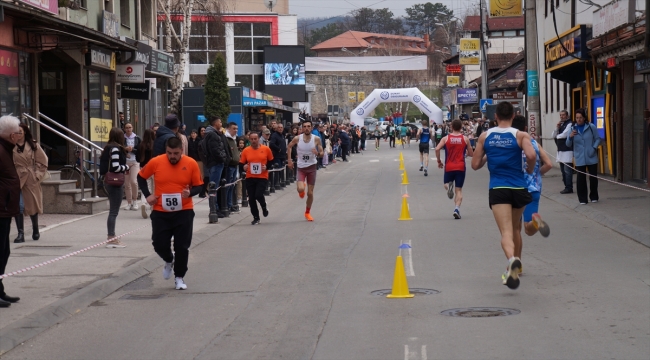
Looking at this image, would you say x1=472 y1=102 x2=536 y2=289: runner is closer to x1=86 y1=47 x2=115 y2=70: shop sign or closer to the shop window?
x1=86 y1=47 x2=115 y2=70: shop sign

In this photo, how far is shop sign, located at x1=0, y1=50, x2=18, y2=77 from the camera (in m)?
17.8

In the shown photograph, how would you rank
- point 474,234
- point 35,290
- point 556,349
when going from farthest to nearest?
1. point 474,234
2. point 35,290
3. point 556,349

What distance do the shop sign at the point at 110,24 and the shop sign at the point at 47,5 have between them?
4.12 metres

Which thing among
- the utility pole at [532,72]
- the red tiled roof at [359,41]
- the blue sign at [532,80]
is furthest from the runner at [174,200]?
the red tiled roof at [359,41]

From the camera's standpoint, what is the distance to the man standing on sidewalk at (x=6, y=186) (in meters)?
9.01

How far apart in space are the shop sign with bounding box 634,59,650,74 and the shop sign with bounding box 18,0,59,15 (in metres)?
12.8

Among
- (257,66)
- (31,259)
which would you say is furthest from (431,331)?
(257,66)

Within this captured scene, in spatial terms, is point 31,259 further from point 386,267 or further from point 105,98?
point 105,98

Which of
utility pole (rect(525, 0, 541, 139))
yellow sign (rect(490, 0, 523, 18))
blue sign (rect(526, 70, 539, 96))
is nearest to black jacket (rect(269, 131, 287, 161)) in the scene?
utility pole (rect(525, 0, 541, 139))

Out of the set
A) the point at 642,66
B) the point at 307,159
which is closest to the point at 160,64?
the point at 307,159

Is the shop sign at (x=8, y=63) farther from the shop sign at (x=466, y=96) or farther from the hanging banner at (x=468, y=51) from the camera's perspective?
the shop sign at (x=466, y=96)

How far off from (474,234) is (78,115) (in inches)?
447

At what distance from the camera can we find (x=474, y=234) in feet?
48.5

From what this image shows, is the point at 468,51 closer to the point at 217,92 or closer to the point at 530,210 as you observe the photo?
the point at 217,92
